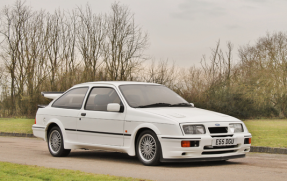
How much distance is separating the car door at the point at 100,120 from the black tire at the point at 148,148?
0.54 metres

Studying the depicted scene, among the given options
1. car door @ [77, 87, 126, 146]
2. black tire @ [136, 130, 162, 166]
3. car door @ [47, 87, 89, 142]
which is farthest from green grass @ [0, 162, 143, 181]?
car door @ [47, 87, 89, 142]

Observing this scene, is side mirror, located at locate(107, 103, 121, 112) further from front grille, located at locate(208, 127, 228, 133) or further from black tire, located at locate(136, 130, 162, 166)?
front grille, located at locate(208, 127, 228, 133)

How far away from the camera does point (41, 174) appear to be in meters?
6.65

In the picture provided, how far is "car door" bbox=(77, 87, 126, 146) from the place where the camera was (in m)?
8.51

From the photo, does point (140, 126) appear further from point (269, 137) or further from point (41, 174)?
point (269, 137)

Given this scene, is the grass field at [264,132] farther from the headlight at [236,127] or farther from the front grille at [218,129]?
the front grille at [218,129]

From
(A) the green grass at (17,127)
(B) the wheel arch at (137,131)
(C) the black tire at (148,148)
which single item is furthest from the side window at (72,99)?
(A) the green grass at (17,127)

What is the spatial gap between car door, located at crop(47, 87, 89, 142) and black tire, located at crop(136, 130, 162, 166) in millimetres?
2088

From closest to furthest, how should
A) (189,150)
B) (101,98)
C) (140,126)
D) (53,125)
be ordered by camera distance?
(189,150) < (140,126) < (101,98) < (53,125)

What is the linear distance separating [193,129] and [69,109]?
142 inches

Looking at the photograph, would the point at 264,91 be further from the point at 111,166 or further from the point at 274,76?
the point at 111,166

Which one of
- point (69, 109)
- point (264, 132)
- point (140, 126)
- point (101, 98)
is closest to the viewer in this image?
point (140, 126)

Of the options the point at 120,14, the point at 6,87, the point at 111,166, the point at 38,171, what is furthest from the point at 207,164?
the point at 6,87

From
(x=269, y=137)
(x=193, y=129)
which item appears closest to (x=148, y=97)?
(x=193, y=129)
